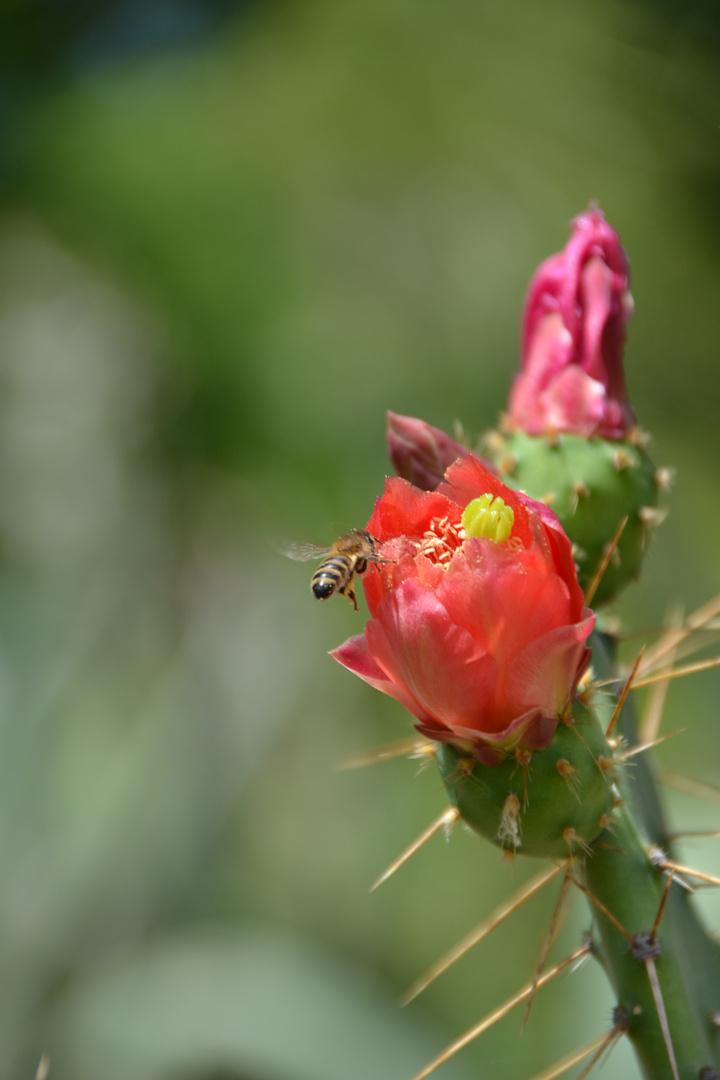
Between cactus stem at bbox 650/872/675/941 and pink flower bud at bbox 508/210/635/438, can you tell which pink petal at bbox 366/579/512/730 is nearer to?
cactus stem at bbox 650/872/675/941

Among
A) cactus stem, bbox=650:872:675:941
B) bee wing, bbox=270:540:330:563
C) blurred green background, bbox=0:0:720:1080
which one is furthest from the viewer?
blurred green background, bbox=0:0:720:1080

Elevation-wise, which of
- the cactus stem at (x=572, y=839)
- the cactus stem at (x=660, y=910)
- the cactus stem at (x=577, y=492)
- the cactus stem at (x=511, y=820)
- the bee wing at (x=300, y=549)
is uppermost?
the bee wing at (x=300, y=549)

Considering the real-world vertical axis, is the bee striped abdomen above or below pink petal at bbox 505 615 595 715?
above

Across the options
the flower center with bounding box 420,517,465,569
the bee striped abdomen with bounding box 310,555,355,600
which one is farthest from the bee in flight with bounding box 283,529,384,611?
the flower center with bounding box 420,517,465,569

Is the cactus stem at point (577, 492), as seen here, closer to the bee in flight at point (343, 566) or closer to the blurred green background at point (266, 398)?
the bee in flight at point (343, 566)

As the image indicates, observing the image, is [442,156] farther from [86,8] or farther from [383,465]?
[86,8]

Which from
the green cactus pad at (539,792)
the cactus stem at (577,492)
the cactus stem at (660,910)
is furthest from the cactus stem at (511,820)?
the cactus stem at (577,492)
